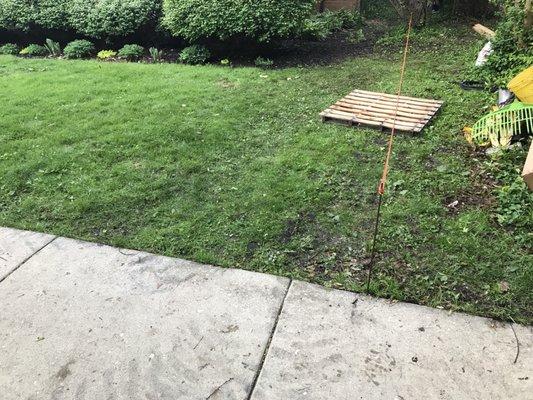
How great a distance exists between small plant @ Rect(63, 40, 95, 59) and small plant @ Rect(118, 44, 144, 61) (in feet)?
2.41

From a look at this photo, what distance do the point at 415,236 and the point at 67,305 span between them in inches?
94.7

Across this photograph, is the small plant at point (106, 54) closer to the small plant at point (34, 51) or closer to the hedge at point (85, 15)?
the hedge at point (85, 15)

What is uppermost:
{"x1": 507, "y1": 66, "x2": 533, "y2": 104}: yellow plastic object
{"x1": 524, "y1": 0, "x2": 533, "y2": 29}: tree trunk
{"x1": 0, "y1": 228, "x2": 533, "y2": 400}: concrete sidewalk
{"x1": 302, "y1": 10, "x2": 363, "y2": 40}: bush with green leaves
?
{"x1": 524, "y1": 0, "x2": 533, "y2": 29}: tree trunk

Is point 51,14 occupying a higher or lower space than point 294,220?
higher

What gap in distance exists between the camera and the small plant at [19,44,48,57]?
9.23 m

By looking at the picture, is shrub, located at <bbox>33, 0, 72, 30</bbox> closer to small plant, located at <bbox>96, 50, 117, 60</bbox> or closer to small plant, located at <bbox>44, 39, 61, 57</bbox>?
small plant, located at <bbox>44, 39, 61, 57</bbox>

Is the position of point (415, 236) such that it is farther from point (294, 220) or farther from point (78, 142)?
point (78, 142)

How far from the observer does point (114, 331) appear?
2754mm

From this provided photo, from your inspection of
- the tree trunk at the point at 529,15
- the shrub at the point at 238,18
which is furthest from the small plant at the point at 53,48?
the tree trunk at the point at 529,15

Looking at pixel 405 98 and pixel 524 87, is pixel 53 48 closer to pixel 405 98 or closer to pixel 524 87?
pixel 405 98

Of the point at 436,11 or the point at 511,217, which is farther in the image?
the point at 436,11

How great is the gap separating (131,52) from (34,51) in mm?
2217

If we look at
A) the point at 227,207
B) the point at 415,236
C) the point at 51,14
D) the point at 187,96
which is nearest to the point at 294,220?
the point at 227,207

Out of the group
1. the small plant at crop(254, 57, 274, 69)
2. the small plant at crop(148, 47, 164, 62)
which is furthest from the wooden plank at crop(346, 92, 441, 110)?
the small plant at crop(148, 47, 164, 62)
